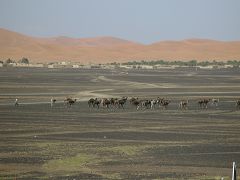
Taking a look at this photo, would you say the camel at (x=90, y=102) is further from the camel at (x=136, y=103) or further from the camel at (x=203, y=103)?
the camel at (x=203, y=103)

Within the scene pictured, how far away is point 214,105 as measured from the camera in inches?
1823

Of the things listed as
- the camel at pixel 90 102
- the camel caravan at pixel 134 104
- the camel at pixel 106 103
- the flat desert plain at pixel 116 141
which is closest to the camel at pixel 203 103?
the camel caravan at pixel 134 104

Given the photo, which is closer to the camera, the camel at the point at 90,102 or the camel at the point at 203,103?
the camel at the point at 90,102

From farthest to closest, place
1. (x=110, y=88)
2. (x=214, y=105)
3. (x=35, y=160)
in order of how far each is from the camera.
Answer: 1. (x=110, y=88)
2. (x=214, y=105)
3. (x=35, y=160)

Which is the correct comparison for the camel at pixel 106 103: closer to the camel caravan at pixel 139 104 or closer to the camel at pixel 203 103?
the camel caravan at pixel 139 104

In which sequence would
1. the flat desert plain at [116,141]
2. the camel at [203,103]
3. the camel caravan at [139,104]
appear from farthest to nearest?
the camel at [203,103], the camel caravan at [139,104], the flat desert plain at [116,141]

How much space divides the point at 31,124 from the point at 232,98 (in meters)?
23.1

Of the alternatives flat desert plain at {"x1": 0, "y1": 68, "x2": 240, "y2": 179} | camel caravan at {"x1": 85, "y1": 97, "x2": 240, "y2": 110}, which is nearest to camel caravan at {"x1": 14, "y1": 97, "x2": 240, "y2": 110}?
camel caravan at {"x1": 85, "y1": 97, "x2": 240, "y2": 110}

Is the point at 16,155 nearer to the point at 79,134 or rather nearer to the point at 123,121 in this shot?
the point at 79,134

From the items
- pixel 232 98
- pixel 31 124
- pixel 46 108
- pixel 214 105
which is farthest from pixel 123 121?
pixel 232 98

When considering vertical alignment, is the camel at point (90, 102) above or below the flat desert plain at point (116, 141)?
above

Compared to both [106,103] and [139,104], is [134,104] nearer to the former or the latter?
[139,104]

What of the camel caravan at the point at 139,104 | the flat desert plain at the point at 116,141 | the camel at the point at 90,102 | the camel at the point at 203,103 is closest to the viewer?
the flat desert plain at the point at 116,141

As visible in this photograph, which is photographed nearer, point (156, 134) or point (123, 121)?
point (156, 134)
